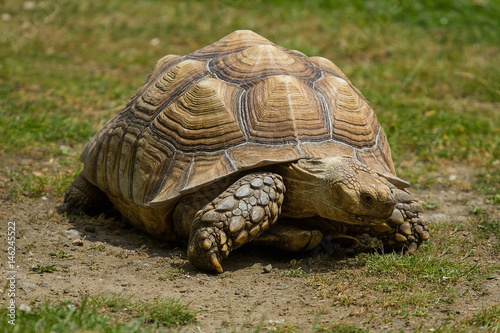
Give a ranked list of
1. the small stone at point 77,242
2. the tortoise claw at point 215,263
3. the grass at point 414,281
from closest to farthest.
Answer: the grass at point 414,281 → the tortoise claw at point 215,263 → the small stone at point 77,242

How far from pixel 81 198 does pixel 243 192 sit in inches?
63.8

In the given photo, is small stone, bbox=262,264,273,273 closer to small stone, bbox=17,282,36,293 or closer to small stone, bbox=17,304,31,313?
small stone, bbox=17,282,36,293

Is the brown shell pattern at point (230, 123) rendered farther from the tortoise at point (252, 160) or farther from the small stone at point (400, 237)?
the small stone at point (400, 237)

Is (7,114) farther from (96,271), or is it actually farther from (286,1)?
(286,1)

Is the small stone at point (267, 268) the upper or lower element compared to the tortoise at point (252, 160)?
lower

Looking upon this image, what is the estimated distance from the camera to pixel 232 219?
349 centimetres

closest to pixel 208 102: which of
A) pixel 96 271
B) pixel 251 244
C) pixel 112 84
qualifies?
pixel 251 244

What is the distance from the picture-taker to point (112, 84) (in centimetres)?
771

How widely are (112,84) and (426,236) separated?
484 centimetres

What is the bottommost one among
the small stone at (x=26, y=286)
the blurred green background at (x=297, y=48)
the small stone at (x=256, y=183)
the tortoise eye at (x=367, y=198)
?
the blurred green background at (x=297, y=48)

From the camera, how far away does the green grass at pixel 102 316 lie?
2.56m

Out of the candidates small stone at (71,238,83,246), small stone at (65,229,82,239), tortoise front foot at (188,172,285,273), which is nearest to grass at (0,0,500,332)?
small stone at (71,238,83,246)


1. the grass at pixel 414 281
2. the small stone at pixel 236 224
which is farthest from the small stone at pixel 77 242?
the grass at pixel 414 281

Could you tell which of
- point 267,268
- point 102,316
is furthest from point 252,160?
point 102,316
